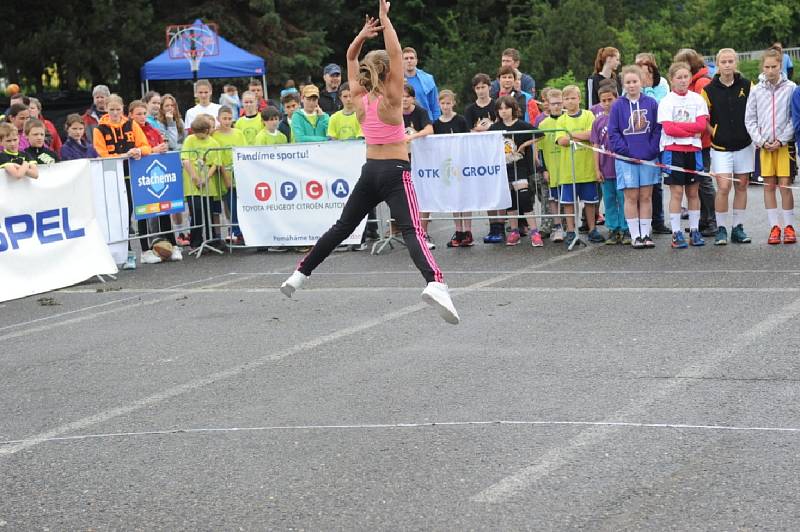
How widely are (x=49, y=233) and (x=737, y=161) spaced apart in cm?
721

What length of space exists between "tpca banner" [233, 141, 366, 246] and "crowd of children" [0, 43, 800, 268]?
0.61 metres

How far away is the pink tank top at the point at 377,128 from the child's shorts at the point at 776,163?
5.83 m

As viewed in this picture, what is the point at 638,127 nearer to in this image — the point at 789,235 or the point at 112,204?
the point at 789,235

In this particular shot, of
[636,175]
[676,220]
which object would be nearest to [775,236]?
[676,220]

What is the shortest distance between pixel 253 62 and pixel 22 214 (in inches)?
668

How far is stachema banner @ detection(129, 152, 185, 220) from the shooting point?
1484 centimetres

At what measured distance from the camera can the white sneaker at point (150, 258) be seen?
14.9 metres

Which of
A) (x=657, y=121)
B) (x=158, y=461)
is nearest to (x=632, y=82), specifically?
(x=657, y=121)

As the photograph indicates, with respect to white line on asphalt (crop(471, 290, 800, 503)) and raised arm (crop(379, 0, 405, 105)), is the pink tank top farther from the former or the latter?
white line on asphalt (crop(471, 290, 800, 503))

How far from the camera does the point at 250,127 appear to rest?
16672 mm

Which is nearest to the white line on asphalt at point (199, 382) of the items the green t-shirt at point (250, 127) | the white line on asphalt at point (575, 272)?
the white line on asphalt at point (575, 272)

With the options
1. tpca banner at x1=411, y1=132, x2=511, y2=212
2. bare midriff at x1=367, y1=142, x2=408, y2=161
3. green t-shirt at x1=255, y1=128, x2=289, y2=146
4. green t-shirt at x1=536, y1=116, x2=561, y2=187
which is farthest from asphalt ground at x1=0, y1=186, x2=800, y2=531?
green t-shirt at x1=255, y1=128, x2=289, y2=146

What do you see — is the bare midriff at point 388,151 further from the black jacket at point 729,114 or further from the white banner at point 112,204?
the white banner at point 112,204

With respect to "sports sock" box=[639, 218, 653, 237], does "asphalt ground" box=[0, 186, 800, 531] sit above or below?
below
